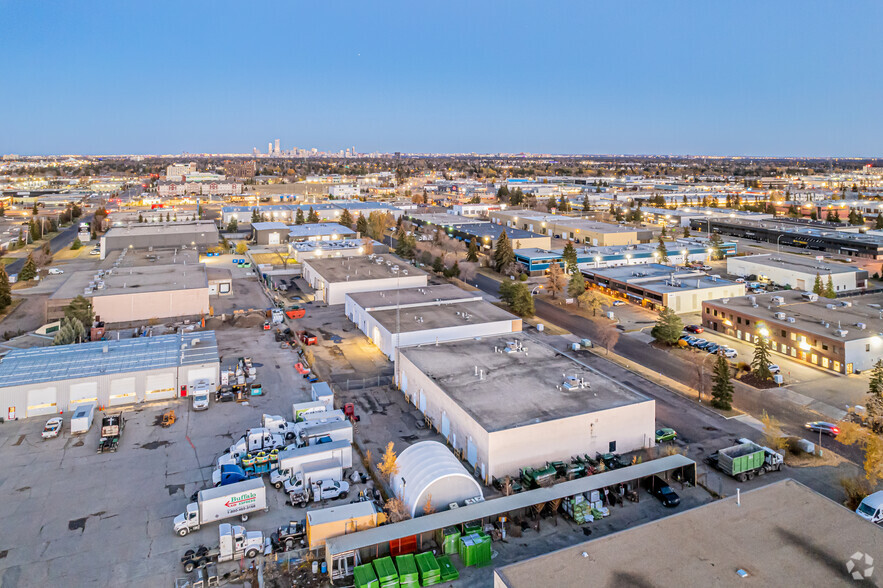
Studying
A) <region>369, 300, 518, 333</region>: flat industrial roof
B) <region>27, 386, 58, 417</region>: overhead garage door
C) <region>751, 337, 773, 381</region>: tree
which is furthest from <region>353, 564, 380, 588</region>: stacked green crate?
<region>751, 337, 773, 381</region>: tree

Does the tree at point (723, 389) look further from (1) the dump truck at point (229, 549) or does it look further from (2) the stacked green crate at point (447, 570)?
(1) the dump truck at point (229, 549)

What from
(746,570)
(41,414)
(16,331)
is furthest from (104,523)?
(16,331)

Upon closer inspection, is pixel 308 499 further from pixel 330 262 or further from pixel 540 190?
pixel 540 190

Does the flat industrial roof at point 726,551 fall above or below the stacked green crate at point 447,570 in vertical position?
above

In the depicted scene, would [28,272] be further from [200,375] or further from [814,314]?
[814,314]

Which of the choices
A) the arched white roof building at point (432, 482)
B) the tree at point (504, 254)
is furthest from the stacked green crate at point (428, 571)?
the tree at point (504, 254)

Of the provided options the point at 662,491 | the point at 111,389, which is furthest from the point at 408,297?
the point at 662,491

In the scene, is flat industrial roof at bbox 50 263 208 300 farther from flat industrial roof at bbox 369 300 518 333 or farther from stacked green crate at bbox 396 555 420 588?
stacked green crate at bbox 396 555 420 588

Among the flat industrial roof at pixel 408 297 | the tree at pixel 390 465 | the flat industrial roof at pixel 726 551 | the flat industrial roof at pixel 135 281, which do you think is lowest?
the tree at pixel 390 465

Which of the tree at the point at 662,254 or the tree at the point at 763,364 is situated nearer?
the tree at the point at 763,364
